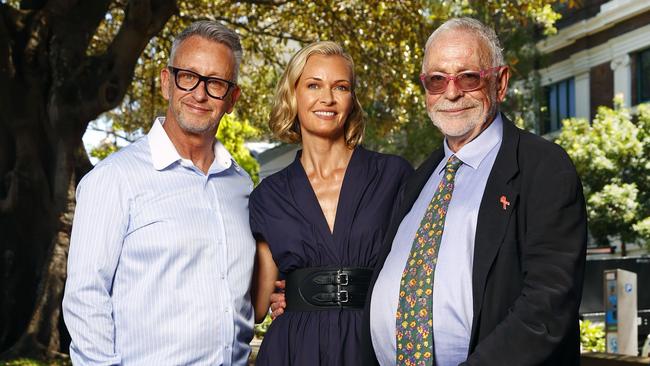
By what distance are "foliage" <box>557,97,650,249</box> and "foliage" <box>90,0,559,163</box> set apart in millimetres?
11727

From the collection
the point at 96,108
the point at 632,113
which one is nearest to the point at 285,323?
the point at 96,108

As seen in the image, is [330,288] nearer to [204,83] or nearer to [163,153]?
[163,153]

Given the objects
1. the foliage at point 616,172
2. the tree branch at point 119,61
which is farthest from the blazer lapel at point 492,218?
the foliage at point 616,172

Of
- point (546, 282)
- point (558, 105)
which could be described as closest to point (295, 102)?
point (546, 282)

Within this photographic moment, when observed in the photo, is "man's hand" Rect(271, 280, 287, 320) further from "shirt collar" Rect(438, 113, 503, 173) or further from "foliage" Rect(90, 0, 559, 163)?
"foliage" Rect(90, 0, 559, 163)

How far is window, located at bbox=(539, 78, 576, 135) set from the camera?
136 ft

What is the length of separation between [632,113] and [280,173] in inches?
1276

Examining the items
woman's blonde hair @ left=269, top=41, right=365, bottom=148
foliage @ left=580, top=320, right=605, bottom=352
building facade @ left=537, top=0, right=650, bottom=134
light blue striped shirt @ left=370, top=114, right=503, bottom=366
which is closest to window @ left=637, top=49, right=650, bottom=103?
building facade @ left=537, top=0, right=650, bottom=134

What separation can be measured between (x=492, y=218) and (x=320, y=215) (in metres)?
1.30

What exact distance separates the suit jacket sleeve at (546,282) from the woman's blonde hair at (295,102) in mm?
1644

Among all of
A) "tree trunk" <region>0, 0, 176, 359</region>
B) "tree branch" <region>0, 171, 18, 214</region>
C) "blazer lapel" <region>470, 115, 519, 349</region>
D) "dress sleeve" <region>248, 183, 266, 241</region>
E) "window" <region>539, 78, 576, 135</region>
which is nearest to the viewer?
"blazer lapel" <region>470, 115, 519, 349</region>

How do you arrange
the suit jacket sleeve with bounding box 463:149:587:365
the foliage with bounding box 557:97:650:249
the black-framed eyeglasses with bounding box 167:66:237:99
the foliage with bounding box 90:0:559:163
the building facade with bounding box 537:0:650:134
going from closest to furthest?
the suit jacket sleeve with bounding box 463:149:587:365 < the black-framed eyeglasses with bounding box 167:66:237:99 < the foliage with bounding box 90:0:559:163 < the foliage with bounding box 557:97:650:249 < the building facade with bounding box 537:0:650:134

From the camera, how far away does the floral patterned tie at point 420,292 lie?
3.79m

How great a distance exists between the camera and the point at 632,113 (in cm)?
3556
